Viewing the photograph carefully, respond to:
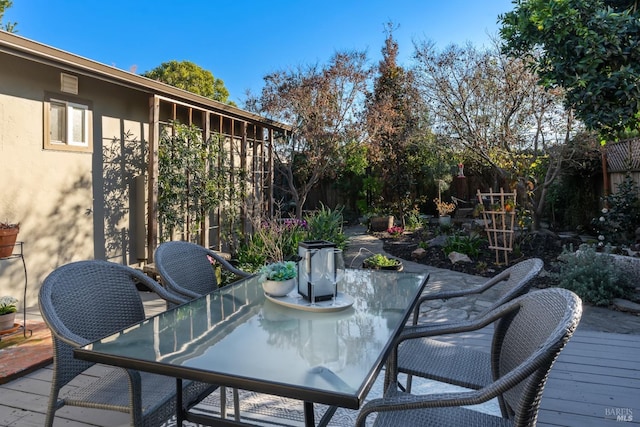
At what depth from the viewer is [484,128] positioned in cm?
698

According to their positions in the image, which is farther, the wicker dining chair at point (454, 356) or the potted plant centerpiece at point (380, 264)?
the potted plant centerpiece at point (380, 264)

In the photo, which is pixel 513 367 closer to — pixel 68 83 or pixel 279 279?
pixel 279 279

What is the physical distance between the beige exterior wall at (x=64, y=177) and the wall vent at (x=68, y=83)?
0.08 metres

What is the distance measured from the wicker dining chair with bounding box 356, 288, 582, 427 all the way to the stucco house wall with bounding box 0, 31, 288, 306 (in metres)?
3.75

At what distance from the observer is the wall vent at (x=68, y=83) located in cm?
404

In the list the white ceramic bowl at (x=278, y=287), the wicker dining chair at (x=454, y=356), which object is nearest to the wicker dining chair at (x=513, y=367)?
the wicker dining chair at (x=454, y=356)

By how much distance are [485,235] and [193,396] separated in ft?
21.8

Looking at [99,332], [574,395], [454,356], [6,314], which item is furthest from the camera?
[6,314]

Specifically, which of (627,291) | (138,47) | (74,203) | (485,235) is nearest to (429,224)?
(485,235)

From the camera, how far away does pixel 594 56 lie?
3.54 m

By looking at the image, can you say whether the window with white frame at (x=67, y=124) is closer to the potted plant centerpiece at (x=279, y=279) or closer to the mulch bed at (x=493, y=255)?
the potted plant centerpiece at (x=279, y=279)

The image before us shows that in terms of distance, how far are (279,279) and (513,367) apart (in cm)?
99

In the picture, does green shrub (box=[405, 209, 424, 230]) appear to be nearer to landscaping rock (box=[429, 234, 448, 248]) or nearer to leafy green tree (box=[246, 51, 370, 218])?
landscaping rock (box=[429, 234, 448, 248])

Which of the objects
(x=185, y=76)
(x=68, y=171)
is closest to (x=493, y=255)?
(x=68, y=171)
